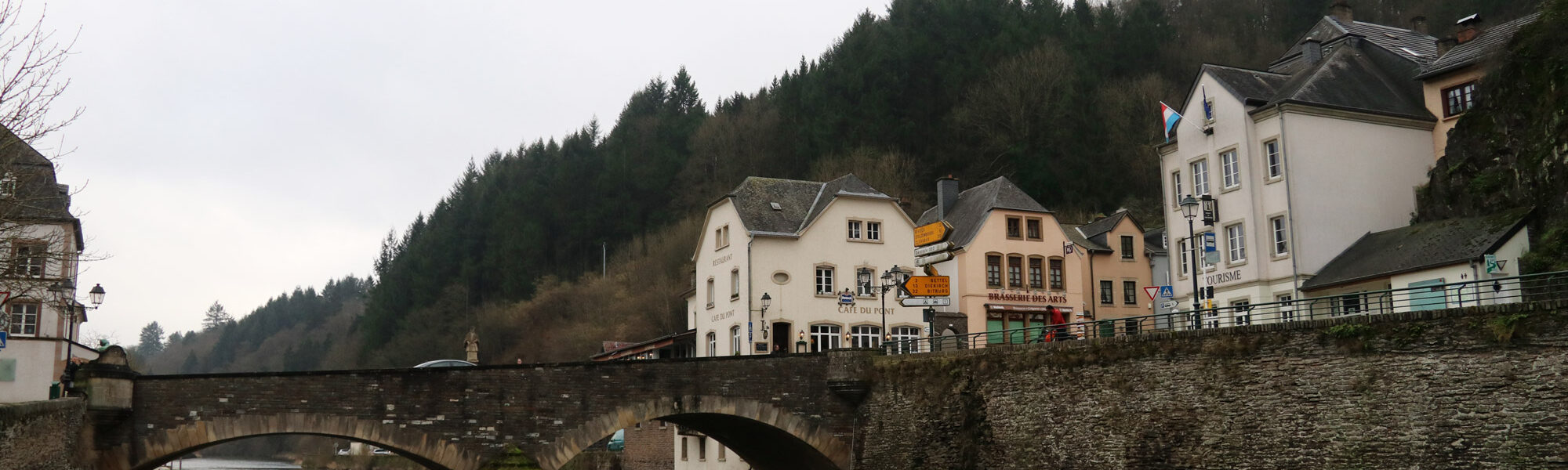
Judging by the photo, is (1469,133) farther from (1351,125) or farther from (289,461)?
(289,461)

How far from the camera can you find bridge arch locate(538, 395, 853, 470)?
32.2 metres

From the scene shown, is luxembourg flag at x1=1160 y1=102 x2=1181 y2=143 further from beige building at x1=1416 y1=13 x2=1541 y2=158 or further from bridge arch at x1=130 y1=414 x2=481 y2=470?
bridge arch at x1=130 y1=414 x2=481 y2=470

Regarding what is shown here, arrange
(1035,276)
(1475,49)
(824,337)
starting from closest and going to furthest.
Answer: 1. (1475,49)
2. (824,337)
3. (1035,276)

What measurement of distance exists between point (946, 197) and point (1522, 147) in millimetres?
23663

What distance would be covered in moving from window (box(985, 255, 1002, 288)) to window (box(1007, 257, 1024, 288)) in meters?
0.33

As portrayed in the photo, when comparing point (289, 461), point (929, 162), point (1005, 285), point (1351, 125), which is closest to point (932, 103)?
point (929, 162)

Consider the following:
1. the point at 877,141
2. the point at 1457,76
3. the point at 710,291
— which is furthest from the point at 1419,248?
the point at 877,141

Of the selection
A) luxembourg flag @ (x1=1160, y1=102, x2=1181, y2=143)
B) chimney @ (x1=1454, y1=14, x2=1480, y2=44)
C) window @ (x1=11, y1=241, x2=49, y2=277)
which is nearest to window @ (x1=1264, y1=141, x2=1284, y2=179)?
luxembourg flag @ (x1=1160, y1=102, x2=1181, y2=143)

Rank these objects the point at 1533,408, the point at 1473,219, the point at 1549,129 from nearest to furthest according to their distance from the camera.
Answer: the point at 1533,408 < the point at 1549,129 < the point at 1473,219

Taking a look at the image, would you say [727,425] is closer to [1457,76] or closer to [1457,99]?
[1457,99]

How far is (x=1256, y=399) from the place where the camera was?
24516 millimetres

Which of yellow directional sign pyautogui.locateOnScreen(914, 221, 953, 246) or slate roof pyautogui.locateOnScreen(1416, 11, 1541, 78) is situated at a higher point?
slate roof pyautogui.locateOnScreen(1416, 11, 1541, 78)

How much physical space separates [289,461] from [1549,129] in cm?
10393

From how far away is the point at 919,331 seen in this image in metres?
45.4
